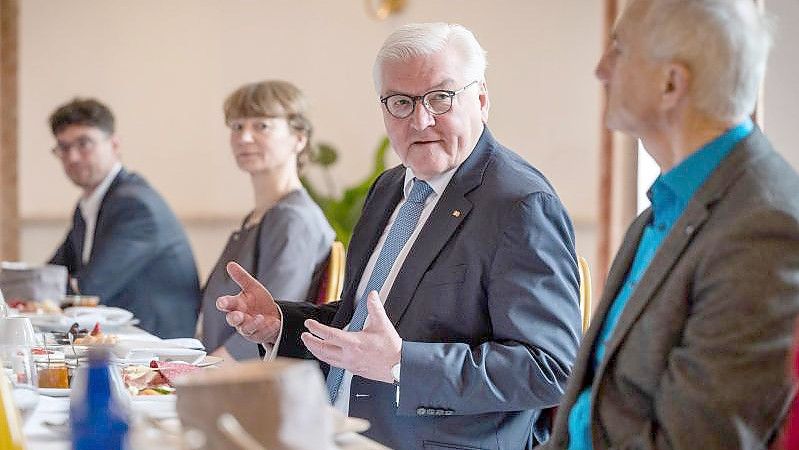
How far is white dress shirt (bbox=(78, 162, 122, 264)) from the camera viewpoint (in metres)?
4.87

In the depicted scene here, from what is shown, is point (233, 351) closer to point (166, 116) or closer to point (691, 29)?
point (691, 29)

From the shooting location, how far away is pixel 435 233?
8.14 feet

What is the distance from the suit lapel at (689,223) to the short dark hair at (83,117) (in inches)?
148

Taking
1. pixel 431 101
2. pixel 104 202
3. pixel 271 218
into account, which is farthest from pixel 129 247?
pixel 431 101

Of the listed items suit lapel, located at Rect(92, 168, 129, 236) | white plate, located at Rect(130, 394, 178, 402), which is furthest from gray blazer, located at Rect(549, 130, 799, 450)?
suit lapel, located at Rect(92, 168, 129, 236)

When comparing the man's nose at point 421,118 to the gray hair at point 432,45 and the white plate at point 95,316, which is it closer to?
the gray hair at point 432,45

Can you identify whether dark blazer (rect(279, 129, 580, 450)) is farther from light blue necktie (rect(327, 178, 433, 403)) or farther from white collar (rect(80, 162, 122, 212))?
white collar (rect(80, 162, 122, 212))

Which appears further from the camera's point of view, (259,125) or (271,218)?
(259,125)

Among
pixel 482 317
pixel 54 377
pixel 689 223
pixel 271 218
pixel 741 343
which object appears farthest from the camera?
pixel 271 218

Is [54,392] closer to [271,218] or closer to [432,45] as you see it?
[432,45]

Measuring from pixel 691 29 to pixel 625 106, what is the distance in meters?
0.17

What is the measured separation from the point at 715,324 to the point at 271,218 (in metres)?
2.28

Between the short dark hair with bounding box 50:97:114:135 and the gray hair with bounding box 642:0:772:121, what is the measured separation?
3.79 meters

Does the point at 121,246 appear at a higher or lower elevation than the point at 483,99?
lower
